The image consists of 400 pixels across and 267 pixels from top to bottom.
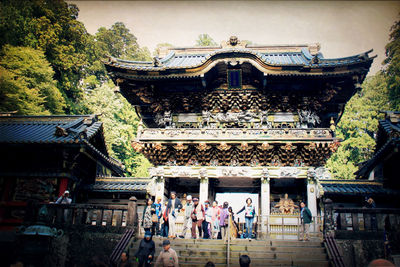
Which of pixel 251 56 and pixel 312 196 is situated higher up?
pixel 251 56

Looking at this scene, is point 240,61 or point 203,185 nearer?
point 203,185

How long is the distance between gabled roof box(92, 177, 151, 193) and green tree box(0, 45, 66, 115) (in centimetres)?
699

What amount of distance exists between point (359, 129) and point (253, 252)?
22.4m

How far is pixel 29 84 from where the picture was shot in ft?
69.1

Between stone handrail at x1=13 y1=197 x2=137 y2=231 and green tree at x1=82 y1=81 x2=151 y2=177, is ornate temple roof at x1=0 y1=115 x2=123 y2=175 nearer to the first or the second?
stone handrail at x1=13 y1=197 x2=137 y2=231

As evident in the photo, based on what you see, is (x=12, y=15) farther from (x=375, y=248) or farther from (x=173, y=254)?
(x=375, y=248)

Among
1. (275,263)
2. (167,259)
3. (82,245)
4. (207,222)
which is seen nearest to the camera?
(167,259)

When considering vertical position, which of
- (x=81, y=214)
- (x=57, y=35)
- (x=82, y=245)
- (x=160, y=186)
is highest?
(x=57, y=35)

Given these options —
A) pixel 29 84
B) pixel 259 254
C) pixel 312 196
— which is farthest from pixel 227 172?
pixel 29 84

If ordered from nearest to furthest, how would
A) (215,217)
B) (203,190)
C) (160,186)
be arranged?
(215,217)
(203,190)
(160,186)

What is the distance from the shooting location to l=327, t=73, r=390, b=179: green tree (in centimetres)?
2514

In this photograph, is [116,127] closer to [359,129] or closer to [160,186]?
[160,186]

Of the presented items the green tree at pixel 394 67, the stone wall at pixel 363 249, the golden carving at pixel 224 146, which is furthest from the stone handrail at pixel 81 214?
the green tree at pixel 394 67

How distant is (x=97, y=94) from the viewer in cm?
2788
